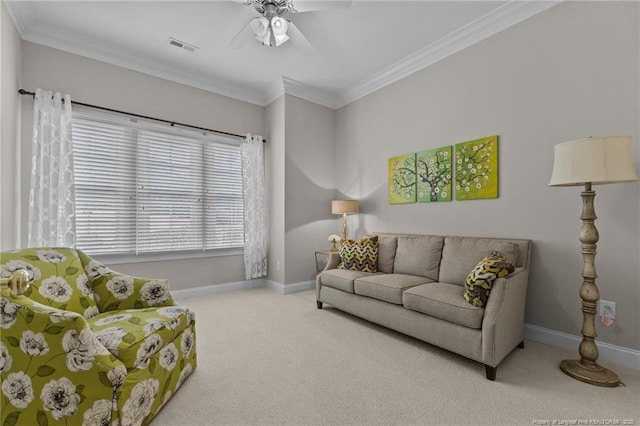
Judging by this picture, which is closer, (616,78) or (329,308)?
(616,78)

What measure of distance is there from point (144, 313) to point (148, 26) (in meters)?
2.79

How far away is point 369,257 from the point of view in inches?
132

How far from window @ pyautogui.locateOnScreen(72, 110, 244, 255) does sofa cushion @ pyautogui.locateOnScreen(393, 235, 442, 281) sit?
2.37 m

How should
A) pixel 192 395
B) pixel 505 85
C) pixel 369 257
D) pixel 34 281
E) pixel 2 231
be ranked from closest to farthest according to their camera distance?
pixel 34 281
pixel 192 395
pixel 2 231
pixel 505 85
pixel 369 257

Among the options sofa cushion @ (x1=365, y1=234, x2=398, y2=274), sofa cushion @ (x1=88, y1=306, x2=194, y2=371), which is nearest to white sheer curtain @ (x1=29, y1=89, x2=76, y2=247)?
sofa cushion @ (x1=88, y1=306, x2=194, y2=371)

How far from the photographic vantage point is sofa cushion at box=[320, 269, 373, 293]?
306 cm

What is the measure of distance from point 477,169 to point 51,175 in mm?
4240

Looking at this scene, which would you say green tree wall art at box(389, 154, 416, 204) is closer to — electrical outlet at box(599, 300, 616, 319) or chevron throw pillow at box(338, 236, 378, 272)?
chevron throw pillow at box(338, 236, 378, 272)

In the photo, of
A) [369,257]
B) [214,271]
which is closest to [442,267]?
[369,257]

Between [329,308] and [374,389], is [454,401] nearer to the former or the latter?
[374,389]

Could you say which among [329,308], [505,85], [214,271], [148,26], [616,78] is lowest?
[329,308]

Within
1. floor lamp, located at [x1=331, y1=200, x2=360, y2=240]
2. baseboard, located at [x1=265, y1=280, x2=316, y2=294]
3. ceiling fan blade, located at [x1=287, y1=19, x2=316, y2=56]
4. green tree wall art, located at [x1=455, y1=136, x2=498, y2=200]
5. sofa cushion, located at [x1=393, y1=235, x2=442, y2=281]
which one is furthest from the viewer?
baseboard, located at [x1=265, y1=280, x2=316, y2=294]

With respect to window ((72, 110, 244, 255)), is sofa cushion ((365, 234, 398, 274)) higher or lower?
lower

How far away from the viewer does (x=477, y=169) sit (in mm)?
2980
